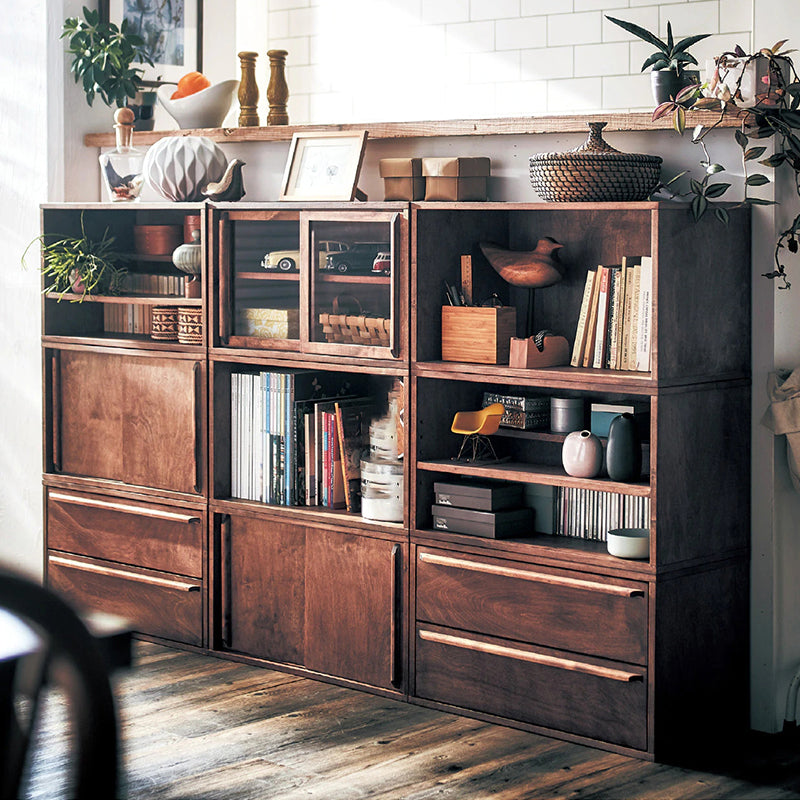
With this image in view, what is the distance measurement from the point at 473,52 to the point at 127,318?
1.88m

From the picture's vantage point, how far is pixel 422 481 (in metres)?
4.00

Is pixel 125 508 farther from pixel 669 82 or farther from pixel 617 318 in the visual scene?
pixel 669 82

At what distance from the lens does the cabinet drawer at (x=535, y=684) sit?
3588mm

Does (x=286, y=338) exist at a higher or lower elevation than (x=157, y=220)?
lower

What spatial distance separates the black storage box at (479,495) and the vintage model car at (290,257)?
2.66 ft

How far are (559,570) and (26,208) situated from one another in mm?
2678

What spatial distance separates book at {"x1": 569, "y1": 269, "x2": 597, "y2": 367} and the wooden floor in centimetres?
111

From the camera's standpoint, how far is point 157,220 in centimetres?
505

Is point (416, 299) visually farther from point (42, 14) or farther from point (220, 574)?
point (42, 14)

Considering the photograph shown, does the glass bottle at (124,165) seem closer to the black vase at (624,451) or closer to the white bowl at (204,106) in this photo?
the white bowl at (204,106)

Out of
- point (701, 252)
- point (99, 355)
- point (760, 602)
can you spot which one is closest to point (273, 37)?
point (99, 355)

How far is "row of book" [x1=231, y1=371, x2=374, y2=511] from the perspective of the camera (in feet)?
14.1

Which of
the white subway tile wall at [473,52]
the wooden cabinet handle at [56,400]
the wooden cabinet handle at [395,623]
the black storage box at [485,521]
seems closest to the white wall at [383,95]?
the white subway tile wall at [473,52]

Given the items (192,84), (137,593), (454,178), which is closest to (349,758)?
(137,593)
